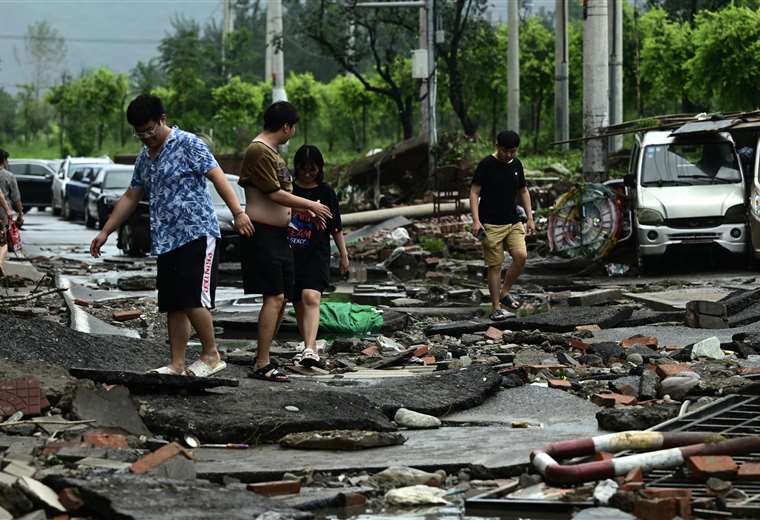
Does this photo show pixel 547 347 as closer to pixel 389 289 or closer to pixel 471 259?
pixel 389 289

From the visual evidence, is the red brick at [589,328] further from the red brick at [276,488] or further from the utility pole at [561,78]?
the utility pole at [561,78]

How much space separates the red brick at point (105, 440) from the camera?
738 centimetres

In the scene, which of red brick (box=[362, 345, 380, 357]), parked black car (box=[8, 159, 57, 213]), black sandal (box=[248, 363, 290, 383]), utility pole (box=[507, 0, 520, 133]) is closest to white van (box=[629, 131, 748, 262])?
red brick (box=[362, 345, 380, 357])

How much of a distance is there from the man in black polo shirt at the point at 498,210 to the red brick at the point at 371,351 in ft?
9.08

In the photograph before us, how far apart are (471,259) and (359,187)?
11409 millimetres

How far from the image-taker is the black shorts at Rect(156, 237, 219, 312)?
29.9ft

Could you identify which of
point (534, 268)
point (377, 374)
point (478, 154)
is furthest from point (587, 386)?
point (478, 154)

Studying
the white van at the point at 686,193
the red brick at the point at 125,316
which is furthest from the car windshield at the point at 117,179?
the red brick at the point at 125,316

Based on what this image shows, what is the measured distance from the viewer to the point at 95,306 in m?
15.9

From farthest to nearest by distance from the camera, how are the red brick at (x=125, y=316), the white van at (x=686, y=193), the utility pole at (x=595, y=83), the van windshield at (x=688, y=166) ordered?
the utility pole at (x=595, y=83) → the van windshield at (x=688, y=166) → the white van at (x=686, y=193) → the red brick at (x=125, y=316)

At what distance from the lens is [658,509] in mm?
6004

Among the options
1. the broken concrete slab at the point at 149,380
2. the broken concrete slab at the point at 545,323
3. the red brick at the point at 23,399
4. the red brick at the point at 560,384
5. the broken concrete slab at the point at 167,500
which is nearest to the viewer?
the broken concrete slab at the point at 167,500

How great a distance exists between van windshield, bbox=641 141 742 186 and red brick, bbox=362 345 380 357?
9.24 metres

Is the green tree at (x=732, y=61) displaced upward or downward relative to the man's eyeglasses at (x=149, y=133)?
upward
